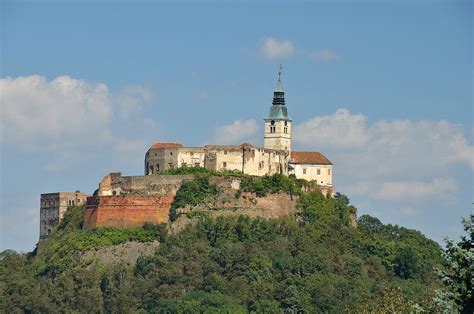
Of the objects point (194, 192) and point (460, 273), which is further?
point (194, 192)

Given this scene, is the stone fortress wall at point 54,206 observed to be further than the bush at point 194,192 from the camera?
Yes

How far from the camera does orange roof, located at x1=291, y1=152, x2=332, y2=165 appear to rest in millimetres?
105625

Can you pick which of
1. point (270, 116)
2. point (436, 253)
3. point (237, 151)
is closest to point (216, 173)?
point (237, 151)

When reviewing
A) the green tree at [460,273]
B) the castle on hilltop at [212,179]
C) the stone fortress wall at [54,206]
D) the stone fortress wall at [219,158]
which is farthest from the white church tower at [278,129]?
the green tree at [460,273]

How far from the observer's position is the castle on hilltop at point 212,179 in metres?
99.6

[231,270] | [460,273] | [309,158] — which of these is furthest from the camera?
[309,158]

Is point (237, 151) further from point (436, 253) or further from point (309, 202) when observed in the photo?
point (436, 253)

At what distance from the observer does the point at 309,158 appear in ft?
348

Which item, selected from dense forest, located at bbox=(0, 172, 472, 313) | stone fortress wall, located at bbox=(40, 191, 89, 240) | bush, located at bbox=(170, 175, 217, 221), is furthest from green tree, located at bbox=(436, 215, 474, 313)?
stone fortress wall, located at bbox=(40, 191, 89, 240)

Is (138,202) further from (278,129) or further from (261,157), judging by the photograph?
(278,129)

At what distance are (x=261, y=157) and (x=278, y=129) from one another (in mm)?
5169

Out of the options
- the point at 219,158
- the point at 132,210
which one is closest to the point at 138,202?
the point at 132,210

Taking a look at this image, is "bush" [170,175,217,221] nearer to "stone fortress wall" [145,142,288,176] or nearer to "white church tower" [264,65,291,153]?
"stone fortress wall" [145,142,288,176]

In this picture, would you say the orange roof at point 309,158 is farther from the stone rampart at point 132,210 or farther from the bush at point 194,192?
the stone rampart at point 132,210
